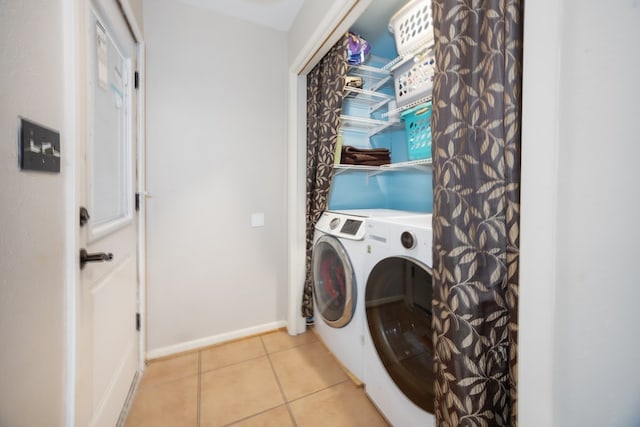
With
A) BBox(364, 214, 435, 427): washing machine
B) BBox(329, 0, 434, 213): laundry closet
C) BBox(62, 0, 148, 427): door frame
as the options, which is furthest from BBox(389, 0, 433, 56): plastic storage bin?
BBox(62, 0, 148, 427): door frame

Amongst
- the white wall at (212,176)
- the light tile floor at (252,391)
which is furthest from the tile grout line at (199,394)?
the white wall at (212,176)

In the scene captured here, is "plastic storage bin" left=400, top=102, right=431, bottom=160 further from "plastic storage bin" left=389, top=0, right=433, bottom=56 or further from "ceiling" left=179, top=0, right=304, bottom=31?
"ceiling" left=179, top=0, right=304, bottom=31

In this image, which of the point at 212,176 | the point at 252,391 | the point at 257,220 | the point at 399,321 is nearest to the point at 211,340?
the point at 252,391

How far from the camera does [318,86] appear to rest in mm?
1886

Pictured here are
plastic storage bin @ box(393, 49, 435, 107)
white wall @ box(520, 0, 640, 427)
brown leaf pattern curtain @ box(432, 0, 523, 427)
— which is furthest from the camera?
plastic storage bin @ box(393, 49, 435, 107)

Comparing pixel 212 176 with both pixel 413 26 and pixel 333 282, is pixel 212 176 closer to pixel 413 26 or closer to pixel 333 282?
pixel 333 282

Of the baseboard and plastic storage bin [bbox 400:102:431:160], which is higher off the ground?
plastic storage bin [bbox 400:102:431:160]

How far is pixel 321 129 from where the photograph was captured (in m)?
1.81

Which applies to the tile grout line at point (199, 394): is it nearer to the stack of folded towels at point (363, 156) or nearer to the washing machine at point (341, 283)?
the washing machine at point (341, 283)

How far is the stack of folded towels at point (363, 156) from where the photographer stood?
1.88m

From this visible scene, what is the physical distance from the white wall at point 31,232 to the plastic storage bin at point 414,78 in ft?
4.98

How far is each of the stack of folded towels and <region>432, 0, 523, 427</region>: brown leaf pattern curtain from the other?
112cm

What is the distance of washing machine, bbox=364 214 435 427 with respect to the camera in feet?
3.20

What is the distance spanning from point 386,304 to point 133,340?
149 cm
